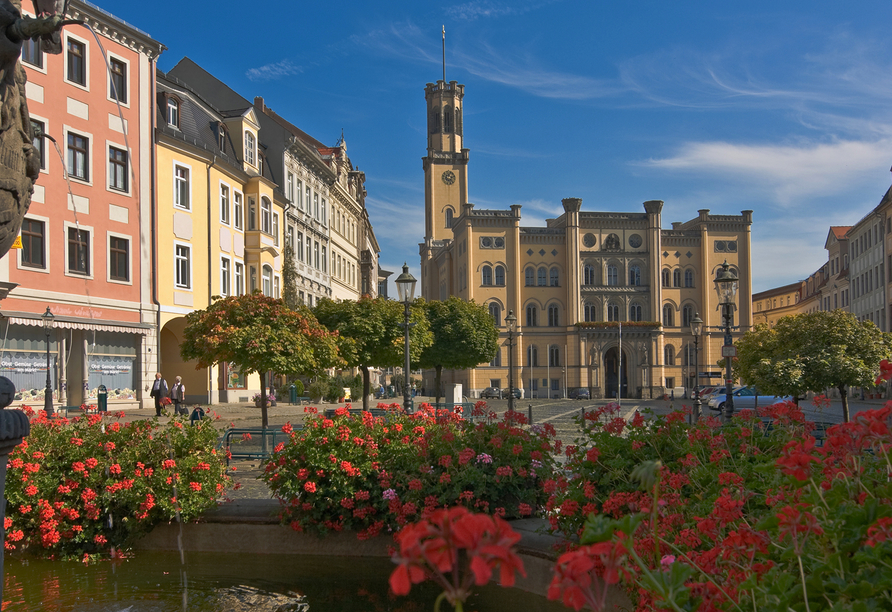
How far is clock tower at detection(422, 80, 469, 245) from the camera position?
99.4 m

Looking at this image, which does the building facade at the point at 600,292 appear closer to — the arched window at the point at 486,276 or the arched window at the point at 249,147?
the arched window at the point at 486,276

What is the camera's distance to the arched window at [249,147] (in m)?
36.5

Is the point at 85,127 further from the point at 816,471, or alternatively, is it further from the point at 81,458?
the point at 816,471

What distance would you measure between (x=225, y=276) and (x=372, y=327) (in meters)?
9.55

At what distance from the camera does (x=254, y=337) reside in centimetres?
1761

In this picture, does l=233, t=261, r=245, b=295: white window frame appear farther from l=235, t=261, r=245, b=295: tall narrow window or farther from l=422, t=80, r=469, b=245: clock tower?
l=422, t=80, r=469, b=245: clock tower

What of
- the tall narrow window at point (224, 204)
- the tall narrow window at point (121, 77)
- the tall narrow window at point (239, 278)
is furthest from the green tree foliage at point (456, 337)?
the tall narrow window at point (121, 77)

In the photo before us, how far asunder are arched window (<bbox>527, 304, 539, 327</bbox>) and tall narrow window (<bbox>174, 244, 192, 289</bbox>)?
51.0m

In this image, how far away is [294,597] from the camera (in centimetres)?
660

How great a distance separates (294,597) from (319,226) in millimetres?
41968

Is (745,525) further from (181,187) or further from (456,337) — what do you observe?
(456,337)

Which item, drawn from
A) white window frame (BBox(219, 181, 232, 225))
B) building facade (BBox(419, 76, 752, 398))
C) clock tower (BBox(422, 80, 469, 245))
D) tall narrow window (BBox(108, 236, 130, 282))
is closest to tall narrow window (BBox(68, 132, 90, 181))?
tall narrow window (BBox(108, 236, 130, 282))

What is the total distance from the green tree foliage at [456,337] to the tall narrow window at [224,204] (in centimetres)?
1152

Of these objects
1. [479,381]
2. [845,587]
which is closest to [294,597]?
[845,587]
